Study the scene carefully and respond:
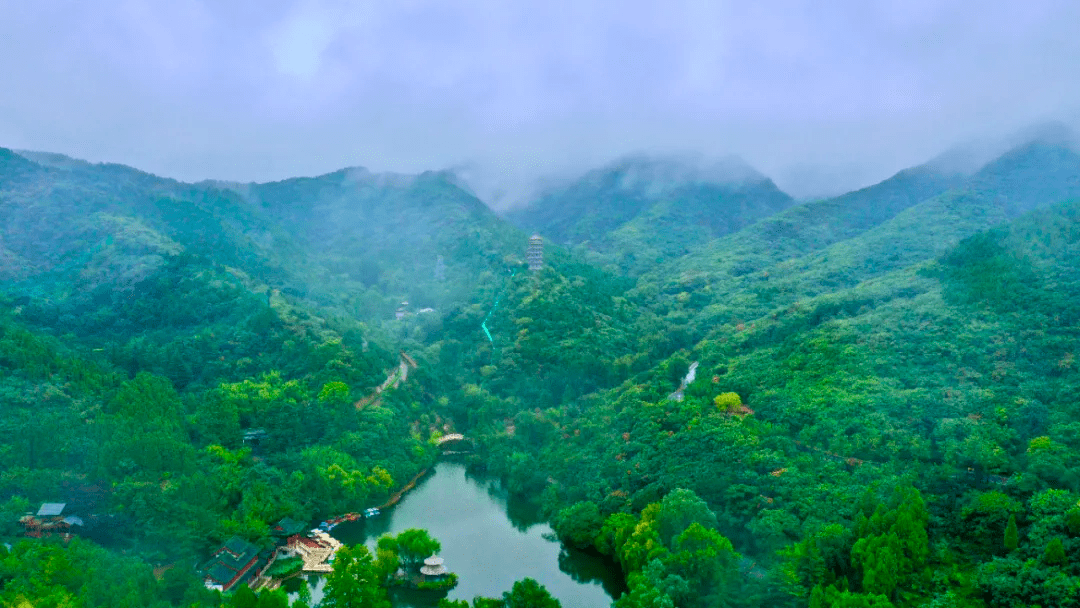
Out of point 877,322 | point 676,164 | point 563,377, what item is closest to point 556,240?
point 676,164

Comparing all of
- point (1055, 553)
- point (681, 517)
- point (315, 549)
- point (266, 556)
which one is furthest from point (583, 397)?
point (1055, 553)

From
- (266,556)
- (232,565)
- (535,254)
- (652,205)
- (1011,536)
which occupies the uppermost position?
(652,205)

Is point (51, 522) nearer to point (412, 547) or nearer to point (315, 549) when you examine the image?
point (315, 549)

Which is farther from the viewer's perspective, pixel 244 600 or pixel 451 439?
pixel 451 439

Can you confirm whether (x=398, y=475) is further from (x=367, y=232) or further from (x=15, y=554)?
(x=367, y=232)

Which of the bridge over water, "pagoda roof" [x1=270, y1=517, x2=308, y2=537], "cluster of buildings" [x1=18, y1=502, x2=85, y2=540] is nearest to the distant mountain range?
the bridge over water

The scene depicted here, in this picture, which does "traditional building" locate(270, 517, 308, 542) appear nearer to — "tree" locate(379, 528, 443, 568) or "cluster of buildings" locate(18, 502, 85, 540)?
"tree" locate(379, 528, 443, 568)
